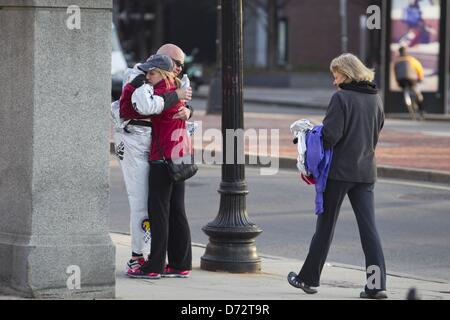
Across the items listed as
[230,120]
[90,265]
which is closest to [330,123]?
[230,120]

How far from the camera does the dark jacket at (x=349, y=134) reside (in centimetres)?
853

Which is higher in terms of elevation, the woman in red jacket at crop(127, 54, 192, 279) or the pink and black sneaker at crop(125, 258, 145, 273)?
the woman in red jacket at crop(127, 54, 192, 279)

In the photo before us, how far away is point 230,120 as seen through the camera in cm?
972

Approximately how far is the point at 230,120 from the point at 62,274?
Answer: 2.42m

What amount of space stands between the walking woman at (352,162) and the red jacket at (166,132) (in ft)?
3.86

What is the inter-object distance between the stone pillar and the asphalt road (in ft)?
11.8

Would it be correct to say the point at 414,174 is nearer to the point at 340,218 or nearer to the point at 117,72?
the point at 340,218

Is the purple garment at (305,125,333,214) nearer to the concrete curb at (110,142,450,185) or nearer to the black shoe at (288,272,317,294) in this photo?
the black shoe at (288,272,317,294)

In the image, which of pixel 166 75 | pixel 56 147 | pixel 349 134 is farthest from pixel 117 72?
pixel 56 147

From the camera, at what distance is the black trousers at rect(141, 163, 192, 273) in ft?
29.9

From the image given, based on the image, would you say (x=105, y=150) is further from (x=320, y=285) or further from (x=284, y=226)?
(x=284, y=226)

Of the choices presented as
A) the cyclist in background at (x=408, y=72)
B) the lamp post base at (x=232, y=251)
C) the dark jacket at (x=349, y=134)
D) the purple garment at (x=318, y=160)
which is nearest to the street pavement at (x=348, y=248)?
the lamp post base at (x=232, y=251)

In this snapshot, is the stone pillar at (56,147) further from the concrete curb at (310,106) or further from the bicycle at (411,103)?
the concrete curb at (310,106)

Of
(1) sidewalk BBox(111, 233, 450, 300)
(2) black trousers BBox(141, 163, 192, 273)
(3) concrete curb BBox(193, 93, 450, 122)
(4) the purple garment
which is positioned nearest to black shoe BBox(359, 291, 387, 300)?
(1) sidewalk BBox(111, 233, 450, 300)
